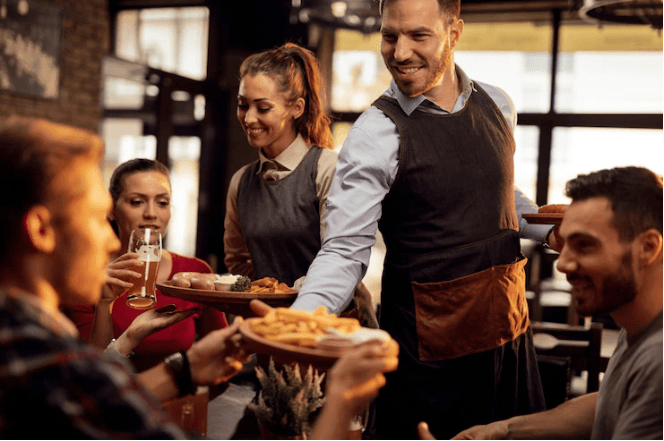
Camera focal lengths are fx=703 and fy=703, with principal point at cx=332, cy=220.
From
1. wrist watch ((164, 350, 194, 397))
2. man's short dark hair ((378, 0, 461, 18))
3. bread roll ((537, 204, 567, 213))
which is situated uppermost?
man's short dark hair ((378, 0, 461, 18))

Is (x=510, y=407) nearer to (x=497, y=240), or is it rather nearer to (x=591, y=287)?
(x=497, y=240)

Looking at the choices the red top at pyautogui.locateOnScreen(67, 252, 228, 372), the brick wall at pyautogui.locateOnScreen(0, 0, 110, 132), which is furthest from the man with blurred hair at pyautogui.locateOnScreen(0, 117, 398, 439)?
the brick wall at pyautogui.locateOnScreen(0, 0, 110, 132)

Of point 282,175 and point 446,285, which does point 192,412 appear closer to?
point 446,285

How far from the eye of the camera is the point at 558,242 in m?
1.96

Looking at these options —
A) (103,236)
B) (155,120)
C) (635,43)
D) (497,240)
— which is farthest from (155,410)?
(635,43)

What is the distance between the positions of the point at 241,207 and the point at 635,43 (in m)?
5.56

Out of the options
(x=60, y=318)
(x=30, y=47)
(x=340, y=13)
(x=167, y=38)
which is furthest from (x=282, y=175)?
(x=167, y=38)

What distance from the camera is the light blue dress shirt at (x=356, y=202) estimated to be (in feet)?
5.48

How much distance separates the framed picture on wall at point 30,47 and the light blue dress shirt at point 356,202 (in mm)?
4615

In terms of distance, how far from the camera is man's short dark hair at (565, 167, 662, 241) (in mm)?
1370

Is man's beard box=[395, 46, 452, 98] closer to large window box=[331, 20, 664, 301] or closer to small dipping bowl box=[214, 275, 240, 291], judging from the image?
small dipping bowl box=[214, 275, 240, 291]

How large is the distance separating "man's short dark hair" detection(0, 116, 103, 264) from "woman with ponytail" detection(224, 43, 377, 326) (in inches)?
56.0

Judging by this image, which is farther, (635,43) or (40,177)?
(635,43)

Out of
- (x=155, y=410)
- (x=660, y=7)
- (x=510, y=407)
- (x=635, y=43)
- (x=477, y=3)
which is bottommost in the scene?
(x=510, y=407)
